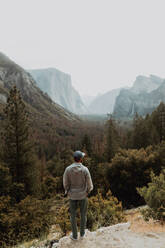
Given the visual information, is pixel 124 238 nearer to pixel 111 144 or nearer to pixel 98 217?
pixel 98 217

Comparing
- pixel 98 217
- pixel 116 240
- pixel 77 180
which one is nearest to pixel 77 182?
pixel 77 180

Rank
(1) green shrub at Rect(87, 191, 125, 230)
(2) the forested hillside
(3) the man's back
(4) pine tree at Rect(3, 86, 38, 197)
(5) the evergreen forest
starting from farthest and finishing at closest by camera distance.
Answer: (4) pine tree at Rect(3, 86, 38, 197), (2) the forested hillside, (5) the evergreen forest, (1) green shrub at Rect(87, 191, 125, 230), (3) the man's back

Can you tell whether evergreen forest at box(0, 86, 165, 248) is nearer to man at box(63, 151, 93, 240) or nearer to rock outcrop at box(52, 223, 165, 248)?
rock outcrop at box(52, 223, 165, 248)

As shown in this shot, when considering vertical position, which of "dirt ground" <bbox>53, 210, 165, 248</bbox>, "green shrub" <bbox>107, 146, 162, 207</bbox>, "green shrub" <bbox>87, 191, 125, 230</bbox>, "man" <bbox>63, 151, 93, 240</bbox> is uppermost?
"man" <bbox>63, 151, 93, 240</bbox>

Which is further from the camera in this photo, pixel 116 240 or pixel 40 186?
pixel 40 186

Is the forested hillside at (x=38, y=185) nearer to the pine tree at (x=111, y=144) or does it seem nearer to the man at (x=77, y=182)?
the pine tree at (x=111, y=144)

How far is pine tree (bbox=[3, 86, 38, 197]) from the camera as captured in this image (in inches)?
805

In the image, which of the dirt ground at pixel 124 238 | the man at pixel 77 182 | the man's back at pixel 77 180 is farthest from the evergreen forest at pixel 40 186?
the man's back at pixel 77 180

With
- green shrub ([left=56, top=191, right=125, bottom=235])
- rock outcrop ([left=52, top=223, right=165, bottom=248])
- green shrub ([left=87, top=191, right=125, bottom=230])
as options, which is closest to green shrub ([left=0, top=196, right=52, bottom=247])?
green shrub ([left=56, top=191, right=125, bottom=235])

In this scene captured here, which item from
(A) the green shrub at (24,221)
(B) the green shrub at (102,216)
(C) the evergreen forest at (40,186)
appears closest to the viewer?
(B) the green shrub at (102,216)

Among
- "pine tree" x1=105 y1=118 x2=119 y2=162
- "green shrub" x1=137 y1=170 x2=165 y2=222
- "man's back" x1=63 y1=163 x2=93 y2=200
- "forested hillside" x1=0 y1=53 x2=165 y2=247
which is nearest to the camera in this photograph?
"man's back" x1=63 y1=163 x2=93 y2=200

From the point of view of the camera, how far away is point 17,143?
2100cm

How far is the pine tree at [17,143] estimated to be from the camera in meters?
20.5

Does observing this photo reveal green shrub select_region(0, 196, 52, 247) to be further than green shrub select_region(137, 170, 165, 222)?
Yes
